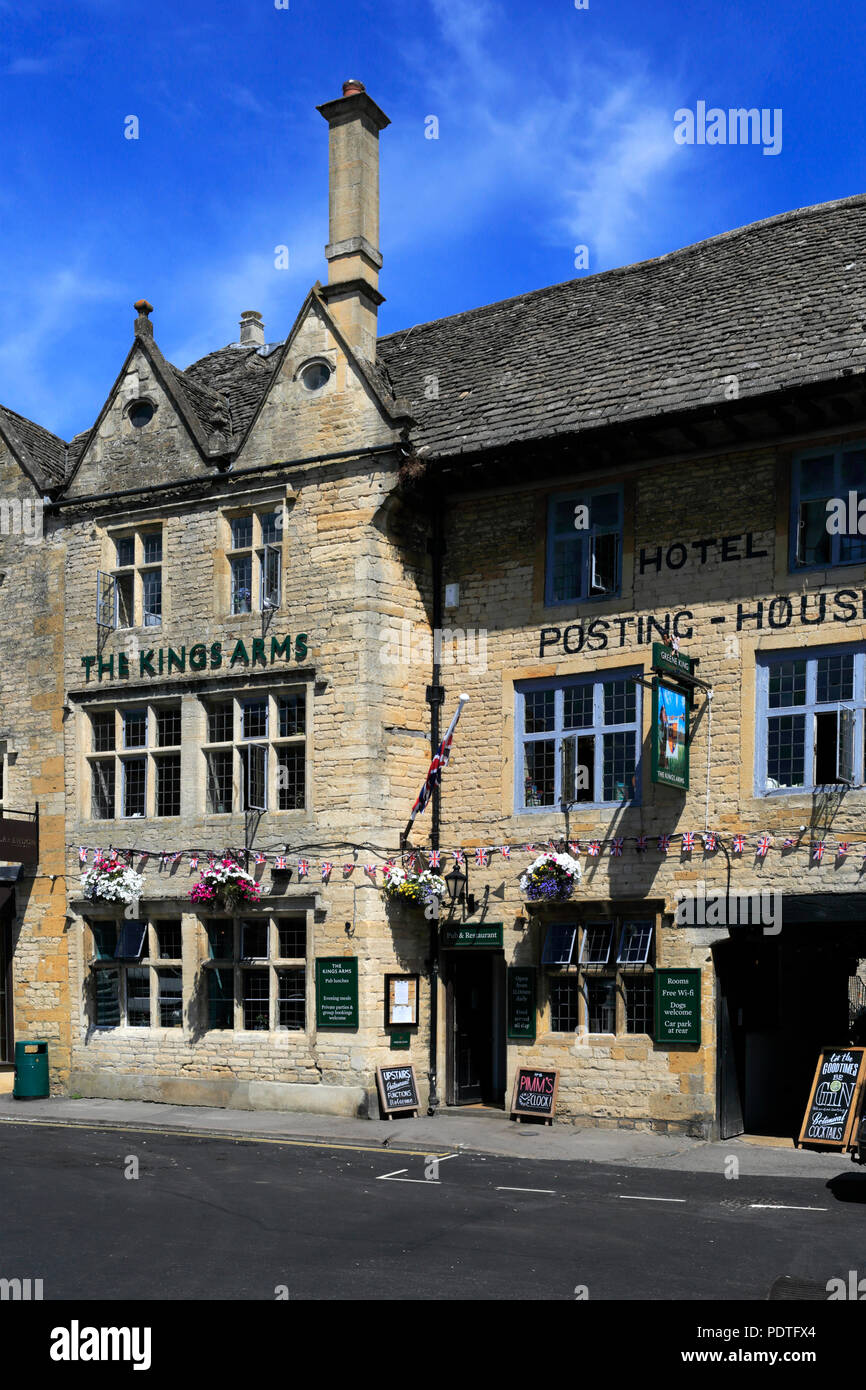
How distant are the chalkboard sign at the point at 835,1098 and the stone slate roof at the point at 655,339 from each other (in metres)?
8.10

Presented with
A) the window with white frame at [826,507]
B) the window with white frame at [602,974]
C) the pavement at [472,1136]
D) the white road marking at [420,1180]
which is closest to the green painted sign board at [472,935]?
the window with white frame at [602,974]

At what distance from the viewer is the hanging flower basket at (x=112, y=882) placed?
21.8 metres

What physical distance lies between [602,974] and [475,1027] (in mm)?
2960

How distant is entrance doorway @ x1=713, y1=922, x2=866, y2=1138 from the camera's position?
1820cm

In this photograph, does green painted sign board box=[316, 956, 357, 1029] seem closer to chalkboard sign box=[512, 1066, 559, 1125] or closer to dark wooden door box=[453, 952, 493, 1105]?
dark wooden door box=[453, 952, 493, 1105]

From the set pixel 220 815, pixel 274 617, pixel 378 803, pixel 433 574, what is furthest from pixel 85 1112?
pixel 433 574

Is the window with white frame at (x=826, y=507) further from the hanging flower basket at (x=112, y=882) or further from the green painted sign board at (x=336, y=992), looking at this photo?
the hanging flower basket at (x=112, y=882)

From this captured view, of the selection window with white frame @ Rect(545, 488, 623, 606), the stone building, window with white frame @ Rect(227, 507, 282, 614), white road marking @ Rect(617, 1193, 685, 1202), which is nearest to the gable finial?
the stone building

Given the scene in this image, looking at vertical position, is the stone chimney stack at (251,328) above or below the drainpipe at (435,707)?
above

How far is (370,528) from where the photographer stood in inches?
814

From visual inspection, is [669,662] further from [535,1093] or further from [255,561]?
[255,561]

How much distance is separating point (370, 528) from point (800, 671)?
21.5ft

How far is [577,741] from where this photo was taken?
64.1ft
